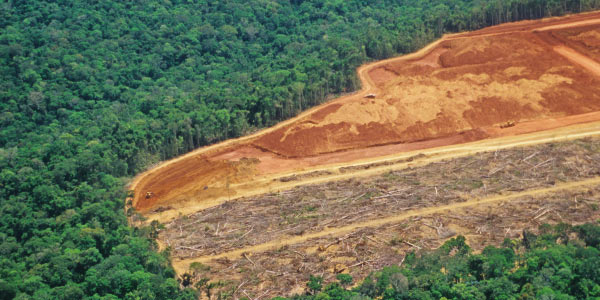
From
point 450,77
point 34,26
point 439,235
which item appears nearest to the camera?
point 439,235

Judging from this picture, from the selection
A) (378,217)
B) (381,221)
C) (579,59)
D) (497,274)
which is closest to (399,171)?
(378,217)

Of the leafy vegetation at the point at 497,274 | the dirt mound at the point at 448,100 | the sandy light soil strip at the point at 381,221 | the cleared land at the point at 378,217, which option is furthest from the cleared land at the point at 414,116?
the leafy vegetation at the point at 497,274

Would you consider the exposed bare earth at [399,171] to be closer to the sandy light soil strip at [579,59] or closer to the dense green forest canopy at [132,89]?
the sandy light soil strip at [579,59]

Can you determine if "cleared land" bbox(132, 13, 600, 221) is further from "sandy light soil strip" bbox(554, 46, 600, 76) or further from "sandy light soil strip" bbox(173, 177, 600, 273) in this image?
"sandy light soil strip" bbox(173, 177, 600, 273)

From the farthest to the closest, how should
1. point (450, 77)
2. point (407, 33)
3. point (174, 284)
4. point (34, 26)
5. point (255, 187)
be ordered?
point (34, 26)
point (407, 33)
point (450, 77)
point (255, 187)
point (174, 284)

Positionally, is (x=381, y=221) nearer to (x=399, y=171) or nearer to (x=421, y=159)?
(x=399, y=171)


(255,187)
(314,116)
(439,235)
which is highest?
(314,116)

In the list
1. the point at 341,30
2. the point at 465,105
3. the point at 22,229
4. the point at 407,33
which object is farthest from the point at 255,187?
the point at 341,30

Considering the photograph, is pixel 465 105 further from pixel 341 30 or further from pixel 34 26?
pixel 34 26
